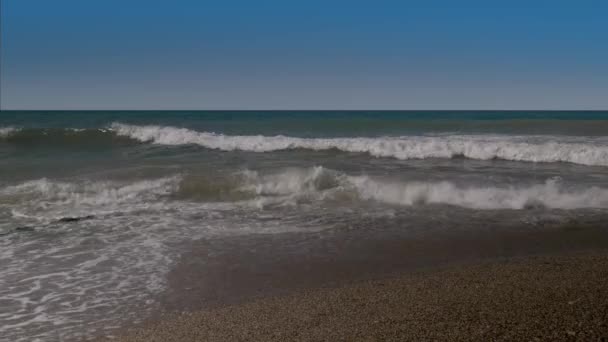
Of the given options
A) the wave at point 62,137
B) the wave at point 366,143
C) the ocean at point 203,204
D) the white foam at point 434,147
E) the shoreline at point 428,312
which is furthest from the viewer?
the wave at point 62,137

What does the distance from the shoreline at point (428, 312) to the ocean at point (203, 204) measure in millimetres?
950

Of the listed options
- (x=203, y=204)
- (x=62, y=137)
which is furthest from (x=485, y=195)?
(x=62, y=137)

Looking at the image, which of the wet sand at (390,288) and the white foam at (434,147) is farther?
the white foam at (434,147)

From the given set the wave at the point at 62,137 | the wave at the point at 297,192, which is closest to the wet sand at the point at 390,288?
the wave at the point at 297,192

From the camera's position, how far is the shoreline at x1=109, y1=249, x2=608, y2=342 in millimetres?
3801

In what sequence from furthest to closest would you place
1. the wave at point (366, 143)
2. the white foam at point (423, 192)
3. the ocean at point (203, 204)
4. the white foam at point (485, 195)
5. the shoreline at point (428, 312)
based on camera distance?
the wave at point (366, 143)
the white foam at point (423, 192)
the white foam at point (485, 195)
the ocean at point (203, 204)
the shoreline at point (428, 312)

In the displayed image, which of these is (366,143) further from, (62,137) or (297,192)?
(62,137)

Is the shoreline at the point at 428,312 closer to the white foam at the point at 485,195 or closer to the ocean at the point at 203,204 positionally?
the ocean at the point at 203,204

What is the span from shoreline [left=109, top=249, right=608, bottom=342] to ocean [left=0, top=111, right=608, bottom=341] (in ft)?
3.12

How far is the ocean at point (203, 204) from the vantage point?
537 centimetres

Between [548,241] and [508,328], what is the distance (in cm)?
356

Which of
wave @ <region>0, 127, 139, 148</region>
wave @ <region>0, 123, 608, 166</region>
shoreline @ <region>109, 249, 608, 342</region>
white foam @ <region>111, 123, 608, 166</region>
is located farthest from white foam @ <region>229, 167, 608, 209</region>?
wave @ <region>0, 127, 139, 148</region>

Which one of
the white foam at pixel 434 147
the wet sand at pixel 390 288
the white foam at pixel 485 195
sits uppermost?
the white foam at pixel 434 147

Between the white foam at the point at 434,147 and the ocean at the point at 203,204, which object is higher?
the white foam at the point at 434,147
